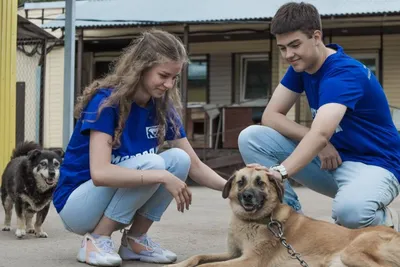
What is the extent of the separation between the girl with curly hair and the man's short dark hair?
1.88ft

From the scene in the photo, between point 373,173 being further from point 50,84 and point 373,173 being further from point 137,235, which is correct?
point 50,84

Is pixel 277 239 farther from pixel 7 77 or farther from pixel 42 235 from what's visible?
pixel 7 77

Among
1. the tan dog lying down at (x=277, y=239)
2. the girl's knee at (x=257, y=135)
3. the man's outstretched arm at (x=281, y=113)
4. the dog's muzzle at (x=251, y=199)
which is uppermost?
the man's outstretched arm at (x=281, y=113)

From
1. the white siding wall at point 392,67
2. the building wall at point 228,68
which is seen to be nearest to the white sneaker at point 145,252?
the building wall at point 228,68

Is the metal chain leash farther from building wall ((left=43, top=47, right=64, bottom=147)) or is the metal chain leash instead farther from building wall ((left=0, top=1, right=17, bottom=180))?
building wall ((left=43, top=47, right=64, bottom=147))

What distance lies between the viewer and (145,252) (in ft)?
13.4

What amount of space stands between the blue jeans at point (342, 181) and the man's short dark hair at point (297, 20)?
758 mm

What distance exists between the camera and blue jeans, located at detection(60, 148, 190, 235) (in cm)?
382

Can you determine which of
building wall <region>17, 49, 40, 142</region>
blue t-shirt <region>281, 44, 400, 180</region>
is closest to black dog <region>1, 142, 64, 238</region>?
blue t-shirt <region>281, 44, 400, 180</region>

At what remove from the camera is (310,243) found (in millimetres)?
3717

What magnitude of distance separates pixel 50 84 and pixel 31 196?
1390cm

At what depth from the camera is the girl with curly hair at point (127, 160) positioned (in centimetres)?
371

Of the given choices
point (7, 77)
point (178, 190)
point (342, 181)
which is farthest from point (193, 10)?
point (178, 190)

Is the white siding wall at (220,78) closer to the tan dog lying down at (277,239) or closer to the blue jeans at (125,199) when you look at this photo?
the blue jeans at (125,199)
